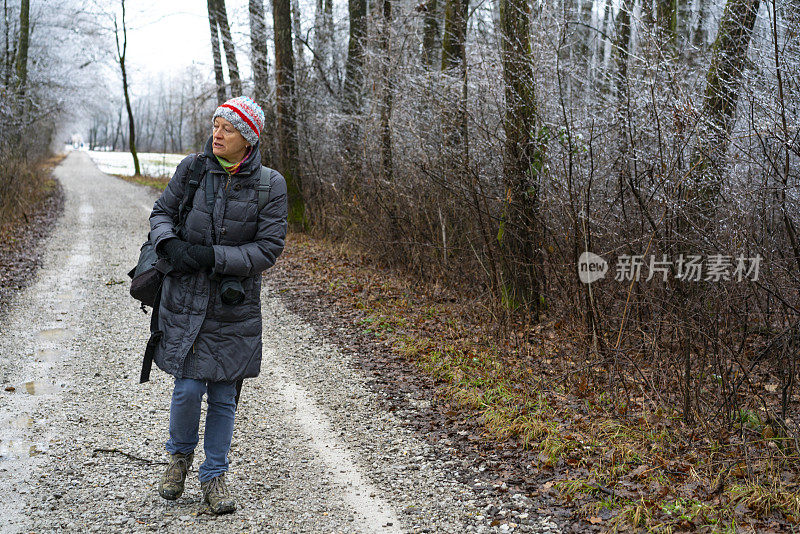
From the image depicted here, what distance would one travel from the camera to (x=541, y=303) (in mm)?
7676

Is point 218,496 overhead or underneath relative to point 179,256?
underneath

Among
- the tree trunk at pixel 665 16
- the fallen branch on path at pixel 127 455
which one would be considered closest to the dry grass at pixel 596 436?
the fallen branch on path at pixel 127 455

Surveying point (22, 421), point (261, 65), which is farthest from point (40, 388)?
point (261, 65)

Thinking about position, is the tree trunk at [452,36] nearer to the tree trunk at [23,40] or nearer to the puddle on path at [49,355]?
the puddle on path at [49,355]

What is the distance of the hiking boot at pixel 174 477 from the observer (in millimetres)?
3803

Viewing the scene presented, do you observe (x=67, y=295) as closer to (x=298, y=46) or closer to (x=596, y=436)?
(x=596, y=436)

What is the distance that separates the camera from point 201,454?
4.54m

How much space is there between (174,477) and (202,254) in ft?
4.37

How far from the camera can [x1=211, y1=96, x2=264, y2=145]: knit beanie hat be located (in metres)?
3.59

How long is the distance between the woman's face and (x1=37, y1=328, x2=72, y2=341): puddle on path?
4.81m

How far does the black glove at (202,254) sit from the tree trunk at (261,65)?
1298 cm

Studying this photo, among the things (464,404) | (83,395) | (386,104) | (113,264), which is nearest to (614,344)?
(464,404)

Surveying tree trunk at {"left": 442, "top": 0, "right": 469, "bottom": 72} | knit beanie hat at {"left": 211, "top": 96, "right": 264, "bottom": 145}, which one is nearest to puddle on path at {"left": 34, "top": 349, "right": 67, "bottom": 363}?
knit beanie hat at {"left": 211, "top": 96, "right": 264, "bottom": 145}

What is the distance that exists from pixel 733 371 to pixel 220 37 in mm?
15801
